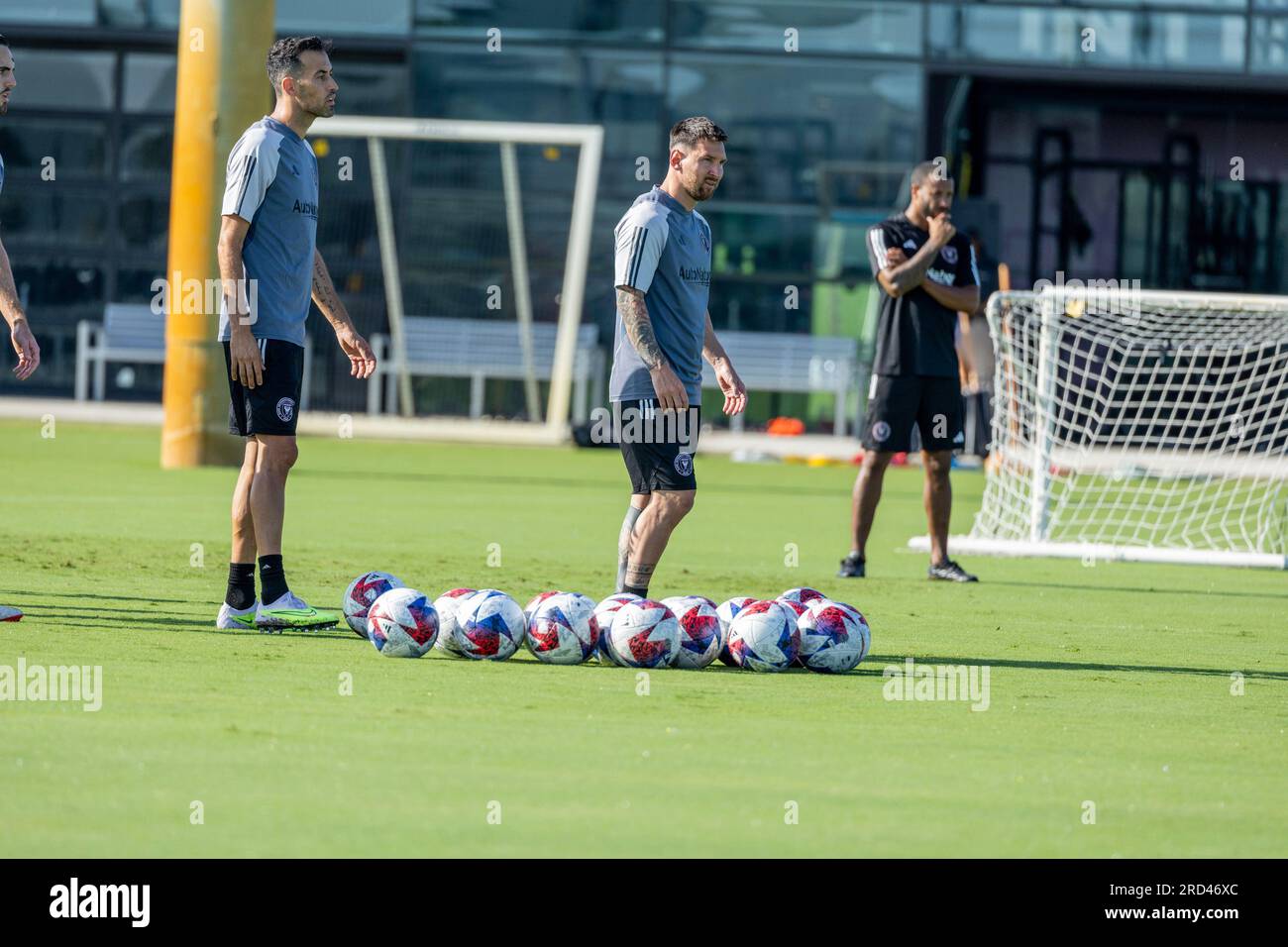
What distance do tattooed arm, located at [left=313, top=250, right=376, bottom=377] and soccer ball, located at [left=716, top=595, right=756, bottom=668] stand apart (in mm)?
1822

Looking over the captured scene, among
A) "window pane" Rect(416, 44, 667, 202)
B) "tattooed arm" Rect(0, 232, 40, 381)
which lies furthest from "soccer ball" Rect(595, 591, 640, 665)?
"window pane" Rect(416, 44, 667, 202)

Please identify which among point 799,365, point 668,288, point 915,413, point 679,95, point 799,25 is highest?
point 799,25

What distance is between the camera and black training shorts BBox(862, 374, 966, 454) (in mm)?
11867

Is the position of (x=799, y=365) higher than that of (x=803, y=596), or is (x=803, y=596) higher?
(x=799, y=365)

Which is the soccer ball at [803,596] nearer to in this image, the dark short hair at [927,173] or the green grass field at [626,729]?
the green grass field at [626,729]

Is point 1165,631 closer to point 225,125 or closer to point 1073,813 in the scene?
point 1073,813

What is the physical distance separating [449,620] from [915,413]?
4.59 metres

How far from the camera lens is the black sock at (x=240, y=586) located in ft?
28.9

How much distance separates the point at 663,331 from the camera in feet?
28.6

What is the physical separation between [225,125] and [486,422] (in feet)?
22.0

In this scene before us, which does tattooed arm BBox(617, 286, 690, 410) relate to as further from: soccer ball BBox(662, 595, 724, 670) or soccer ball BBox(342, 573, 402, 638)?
soccer ball BBox(342, 573, 402, 638)

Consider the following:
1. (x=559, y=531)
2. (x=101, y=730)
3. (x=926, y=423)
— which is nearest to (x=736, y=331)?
(x=559, y=531)

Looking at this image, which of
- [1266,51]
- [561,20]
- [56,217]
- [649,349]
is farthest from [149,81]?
[649,349]
